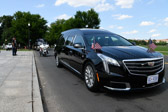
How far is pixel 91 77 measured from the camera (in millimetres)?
4031

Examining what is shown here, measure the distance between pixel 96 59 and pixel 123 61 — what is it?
671mm

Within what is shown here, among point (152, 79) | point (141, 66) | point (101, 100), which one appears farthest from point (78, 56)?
point (152, 79)

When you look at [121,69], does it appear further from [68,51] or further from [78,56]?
[68,51]

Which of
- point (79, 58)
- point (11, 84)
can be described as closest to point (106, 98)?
point (79, 58)

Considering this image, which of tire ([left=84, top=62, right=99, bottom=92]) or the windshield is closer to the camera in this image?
tire ([left=84, top=62, right=99, bottom=92])

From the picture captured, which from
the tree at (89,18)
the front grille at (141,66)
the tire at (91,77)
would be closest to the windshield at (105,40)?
the tire at (91,77)

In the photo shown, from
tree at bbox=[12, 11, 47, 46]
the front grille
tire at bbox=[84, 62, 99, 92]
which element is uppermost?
tree at bbox=[12, 11, 47, 46]

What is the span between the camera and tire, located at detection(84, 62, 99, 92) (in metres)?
3.80

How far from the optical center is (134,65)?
3.42 metres

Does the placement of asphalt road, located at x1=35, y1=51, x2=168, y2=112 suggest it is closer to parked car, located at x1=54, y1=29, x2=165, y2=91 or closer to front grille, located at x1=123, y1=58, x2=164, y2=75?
parked car, located at x1=54, y1=29, x2=165, y2=91

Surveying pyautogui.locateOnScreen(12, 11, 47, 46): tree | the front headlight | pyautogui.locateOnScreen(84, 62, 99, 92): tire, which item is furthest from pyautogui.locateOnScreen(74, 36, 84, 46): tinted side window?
pyautogui.locateOnScreen(12, 11, 47, 46): tree

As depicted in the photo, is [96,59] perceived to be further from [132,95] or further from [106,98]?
[132,95]

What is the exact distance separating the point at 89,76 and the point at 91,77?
10cm

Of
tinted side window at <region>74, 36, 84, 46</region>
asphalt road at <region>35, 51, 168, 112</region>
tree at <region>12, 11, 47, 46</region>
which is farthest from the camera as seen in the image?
tree at <region>12, 11, 47, 46</region>
